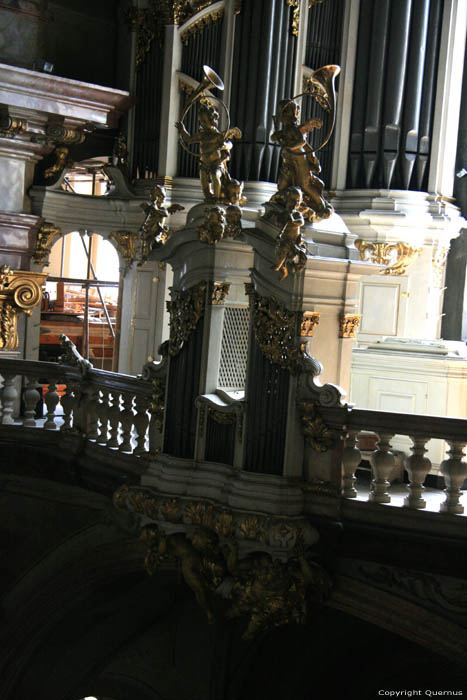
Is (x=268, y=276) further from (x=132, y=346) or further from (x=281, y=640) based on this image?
(x=132, y=346)

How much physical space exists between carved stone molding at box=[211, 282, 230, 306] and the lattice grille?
26 cm

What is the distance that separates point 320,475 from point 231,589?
34.7 inches

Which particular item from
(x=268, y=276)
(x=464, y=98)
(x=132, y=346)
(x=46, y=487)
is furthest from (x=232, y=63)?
(x=46, y=487)

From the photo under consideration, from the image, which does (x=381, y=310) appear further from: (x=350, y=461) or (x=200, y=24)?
(x=350, y=461)

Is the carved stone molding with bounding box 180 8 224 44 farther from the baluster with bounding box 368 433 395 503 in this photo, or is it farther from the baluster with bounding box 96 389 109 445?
the baluster with bounding box 368 433 395 503

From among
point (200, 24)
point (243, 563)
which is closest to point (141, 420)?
point (243, 563)

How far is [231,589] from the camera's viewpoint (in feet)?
19.8

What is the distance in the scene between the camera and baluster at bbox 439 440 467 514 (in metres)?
5.56

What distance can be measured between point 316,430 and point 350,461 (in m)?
0.28

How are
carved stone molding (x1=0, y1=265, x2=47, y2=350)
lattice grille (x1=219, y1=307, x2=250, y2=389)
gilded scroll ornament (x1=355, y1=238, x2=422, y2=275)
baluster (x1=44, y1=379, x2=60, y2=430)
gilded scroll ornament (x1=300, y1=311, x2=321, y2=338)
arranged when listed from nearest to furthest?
gilded scroll ornament (x1=300, y1=311, x2=321, y2=338), lattice grille (x1=219, y1=307, x2=250, y2=389), baluster (x1=44, y1=379, x2=60, y2=430), gilded scroll ornament (x1=355, y1=238, x2=422, y2=275), carved stone molding (x1=0, y1=265, x2=47, y2=350)

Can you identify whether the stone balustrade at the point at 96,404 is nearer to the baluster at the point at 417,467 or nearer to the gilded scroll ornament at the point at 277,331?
the gilded scroll ornament at the point at 277,331

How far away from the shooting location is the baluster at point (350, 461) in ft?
19.7

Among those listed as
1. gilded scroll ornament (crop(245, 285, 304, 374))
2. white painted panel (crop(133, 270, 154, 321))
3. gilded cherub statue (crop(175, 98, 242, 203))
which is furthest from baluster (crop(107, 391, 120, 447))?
white painted panel (crop(133, 270, 154, 321))

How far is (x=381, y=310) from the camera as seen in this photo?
29.6 ft
